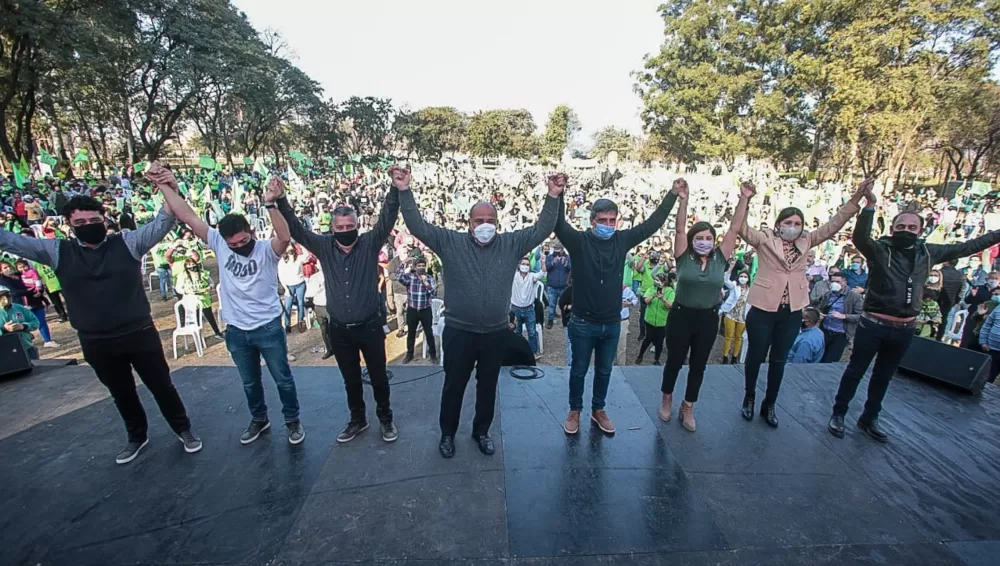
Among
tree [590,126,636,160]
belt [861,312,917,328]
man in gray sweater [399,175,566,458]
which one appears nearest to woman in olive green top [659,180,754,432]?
man in gray sweater [399,175,566,458]

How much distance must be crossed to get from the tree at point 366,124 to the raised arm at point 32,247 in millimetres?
48852

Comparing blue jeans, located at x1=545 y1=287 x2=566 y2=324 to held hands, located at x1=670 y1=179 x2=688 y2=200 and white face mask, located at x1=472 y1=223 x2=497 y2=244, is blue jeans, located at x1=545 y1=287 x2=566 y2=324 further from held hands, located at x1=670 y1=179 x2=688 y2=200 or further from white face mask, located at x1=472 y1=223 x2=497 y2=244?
white face mask, located at x1=472 y1=223 x2=497 y2=244

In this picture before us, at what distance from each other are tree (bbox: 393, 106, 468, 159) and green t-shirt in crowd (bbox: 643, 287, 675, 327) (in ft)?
157

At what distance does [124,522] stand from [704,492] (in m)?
3.04

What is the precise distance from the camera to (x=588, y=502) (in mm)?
2475

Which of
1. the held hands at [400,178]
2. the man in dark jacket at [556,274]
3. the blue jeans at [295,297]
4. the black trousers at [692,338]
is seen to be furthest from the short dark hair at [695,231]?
the blue jeans at [295,297]

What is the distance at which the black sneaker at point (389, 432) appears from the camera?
2982 millimetres

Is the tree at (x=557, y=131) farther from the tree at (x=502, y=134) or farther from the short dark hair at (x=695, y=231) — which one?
the short dark hair at (x=695, y=231)

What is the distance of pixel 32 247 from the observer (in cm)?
246

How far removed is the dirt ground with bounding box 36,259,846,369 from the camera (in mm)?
6730

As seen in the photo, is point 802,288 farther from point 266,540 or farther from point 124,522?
point 124,522

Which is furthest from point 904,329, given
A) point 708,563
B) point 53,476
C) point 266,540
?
point 53,476

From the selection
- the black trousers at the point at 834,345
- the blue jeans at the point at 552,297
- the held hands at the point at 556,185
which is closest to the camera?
the held hands at the point at 556,185

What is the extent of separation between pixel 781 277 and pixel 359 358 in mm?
2749
